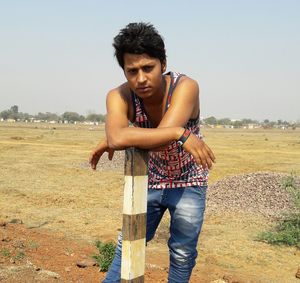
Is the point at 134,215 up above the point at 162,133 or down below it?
below

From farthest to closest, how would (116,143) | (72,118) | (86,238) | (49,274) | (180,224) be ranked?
1. (72,118)
2. (86,238)
3. (49,274)
4. (180,224)
5. (116,143)

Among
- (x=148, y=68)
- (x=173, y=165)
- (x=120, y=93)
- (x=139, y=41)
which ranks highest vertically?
(x=139, y=41)

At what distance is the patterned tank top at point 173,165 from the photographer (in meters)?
2.64

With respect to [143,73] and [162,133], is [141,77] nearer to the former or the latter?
[143,73]

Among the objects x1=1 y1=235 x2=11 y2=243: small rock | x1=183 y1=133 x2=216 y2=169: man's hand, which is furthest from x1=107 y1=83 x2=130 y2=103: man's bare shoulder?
x1=1 y1=235 x2=11 y2=243: small rock

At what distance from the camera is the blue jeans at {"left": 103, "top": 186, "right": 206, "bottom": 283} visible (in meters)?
2.65

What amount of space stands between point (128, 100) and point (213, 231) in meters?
5.94

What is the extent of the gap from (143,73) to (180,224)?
3.02 feet

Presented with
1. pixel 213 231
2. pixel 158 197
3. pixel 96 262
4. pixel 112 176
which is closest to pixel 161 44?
pixel 158 197

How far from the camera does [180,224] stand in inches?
104

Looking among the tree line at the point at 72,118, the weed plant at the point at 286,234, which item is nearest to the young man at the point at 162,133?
the weed plant at the point at 286,234

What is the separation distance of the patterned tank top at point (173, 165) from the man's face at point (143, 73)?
0.17m

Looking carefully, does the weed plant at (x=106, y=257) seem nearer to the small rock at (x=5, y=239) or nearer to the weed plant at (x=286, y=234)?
the small rock at (x=5, y=239)

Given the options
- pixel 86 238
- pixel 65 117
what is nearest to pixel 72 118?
pixel 65 117
